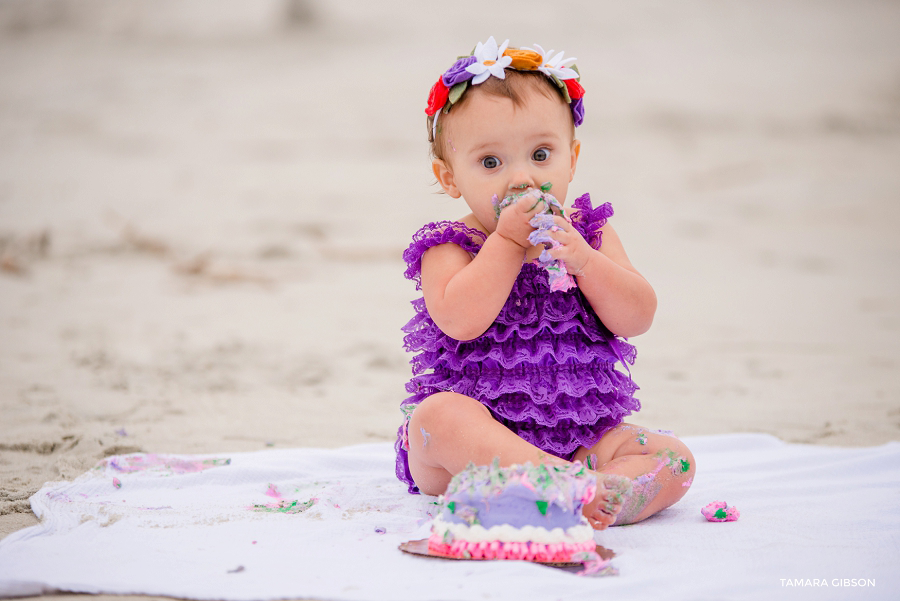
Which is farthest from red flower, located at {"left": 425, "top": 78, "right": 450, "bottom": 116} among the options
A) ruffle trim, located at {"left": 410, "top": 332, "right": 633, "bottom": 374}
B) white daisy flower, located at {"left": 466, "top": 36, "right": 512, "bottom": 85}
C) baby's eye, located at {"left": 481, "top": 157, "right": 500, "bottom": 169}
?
ruffle trim, located at {"left": 410, "top": 332, "right": 633, "bottom": 374}

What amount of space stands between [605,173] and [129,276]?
266 inches

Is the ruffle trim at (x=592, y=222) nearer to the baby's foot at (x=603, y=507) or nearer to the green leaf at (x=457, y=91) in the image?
the green leaf at (x=457, y=91)

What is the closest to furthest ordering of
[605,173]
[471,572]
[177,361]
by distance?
[471,572] → [177,361] → [605,173]

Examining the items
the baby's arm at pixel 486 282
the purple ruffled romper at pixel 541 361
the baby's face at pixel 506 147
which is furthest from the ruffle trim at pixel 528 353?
the baby's face at pixel 506 147

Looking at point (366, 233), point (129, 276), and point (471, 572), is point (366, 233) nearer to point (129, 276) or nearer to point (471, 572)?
point (129, 276)

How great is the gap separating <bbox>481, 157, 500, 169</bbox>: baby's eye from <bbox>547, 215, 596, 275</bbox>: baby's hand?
10.1 inches

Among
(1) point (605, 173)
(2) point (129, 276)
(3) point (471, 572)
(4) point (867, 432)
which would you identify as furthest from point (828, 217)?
(3) point (471, 572)

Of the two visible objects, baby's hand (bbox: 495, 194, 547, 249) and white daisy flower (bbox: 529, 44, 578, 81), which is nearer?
baby's hand (bbox: 495, 194, 547, 249)

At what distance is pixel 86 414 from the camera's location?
322cm

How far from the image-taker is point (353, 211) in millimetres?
9312

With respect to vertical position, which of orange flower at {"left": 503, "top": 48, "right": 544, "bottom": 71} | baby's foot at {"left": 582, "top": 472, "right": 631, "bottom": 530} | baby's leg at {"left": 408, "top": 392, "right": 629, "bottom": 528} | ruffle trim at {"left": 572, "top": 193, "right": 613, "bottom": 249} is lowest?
baby's foot at {"left": 582, "top": 472, "right": 631, "bottom": 530}

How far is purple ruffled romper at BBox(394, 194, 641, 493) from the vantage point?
206cm

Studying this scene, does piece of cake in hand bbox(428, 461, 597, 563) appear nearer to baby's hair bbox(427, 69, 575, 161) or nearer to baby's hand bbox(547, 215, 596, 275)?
baby's hand bbox(547, 215, 596, 275)

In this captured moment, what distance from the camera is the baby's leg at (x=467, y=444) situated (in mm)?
1828
